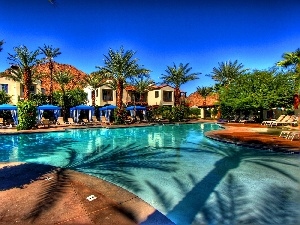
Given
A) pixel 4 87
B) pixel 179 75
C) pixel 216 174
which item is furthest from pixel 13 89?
pixel 216 174

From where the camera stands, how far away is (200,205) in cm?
690

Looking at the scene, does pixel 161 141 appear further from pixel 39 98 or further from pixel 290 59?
pixel 39 98

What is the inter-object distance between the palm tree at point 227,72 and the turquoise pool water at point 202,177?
3977 centimetres

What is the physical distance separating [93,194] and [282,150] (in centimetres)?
1012

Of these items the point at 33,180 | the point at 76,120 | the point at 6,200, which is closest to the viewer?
the point at 6,200

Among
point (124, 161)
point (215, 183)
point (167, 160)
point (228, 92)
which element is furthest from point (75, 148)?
point (228, 92)

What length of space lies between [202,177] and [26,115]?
20.9m

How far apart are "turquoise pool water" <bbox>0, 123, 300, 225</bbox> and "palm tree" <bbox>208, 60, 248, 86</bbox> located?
3977 centimetres

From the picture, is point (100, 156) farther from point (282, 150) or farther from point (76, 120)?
point (76, 120)

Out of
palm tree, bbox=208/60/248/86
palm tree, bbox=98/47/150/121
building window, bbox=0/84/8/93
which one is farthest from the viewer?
palm tree, bbox=208/60/248/86

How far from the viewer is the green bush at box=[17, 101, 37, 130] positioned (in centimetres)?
2502

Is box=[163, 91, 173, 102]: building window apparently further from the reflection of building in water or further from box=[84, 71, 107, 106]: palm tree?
the reflection of building in water

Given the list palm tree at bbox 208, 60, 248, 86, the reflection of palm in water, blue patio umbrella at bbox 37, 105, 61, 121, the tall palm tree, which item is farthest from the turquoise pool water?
palm tree at bbox 208, 60, 248, 86

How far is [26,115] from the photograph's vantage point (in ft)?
82.6
